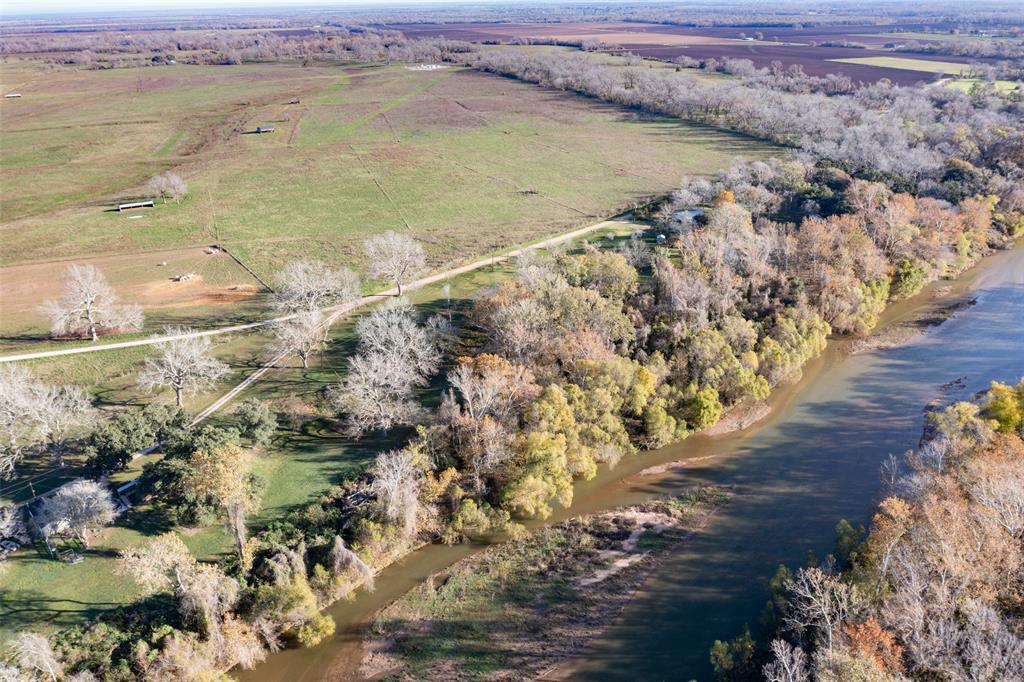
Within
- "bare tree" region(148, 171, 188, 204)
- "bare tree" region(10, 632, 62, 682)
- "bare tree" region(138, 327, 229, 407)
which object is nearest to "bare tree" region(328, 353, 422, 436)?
"bare tree" region(138, 327, 229, 407)

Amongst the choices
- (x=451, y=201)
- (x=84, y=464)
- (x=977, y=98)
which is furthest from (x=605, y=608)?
(x=977, y=98)

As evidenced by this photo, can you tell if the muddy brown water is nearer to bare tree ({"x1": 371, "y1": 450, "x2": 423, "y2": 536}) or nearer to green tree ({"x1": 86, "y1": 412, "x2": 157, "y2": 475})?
bare tree ({"x1": 371, "y1": 450, "x2": 423, "y2": 536})

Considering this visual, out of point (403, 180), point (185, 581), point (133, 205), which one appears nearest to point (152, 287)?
point (133, 205)

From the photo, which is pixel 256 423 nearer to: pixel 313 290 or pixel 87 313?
pixel 313 290

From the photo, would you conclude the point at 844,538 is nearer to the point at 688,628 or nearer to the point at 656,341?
the point at 688,628

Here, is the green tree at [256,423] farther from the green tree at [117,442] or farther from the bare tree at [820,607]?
the bare tree at [820,607]

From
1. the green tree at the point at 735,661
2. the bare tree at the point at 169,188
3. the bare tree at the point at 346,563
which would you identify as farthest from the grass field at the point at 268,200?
the green tree at the point at 735,661
